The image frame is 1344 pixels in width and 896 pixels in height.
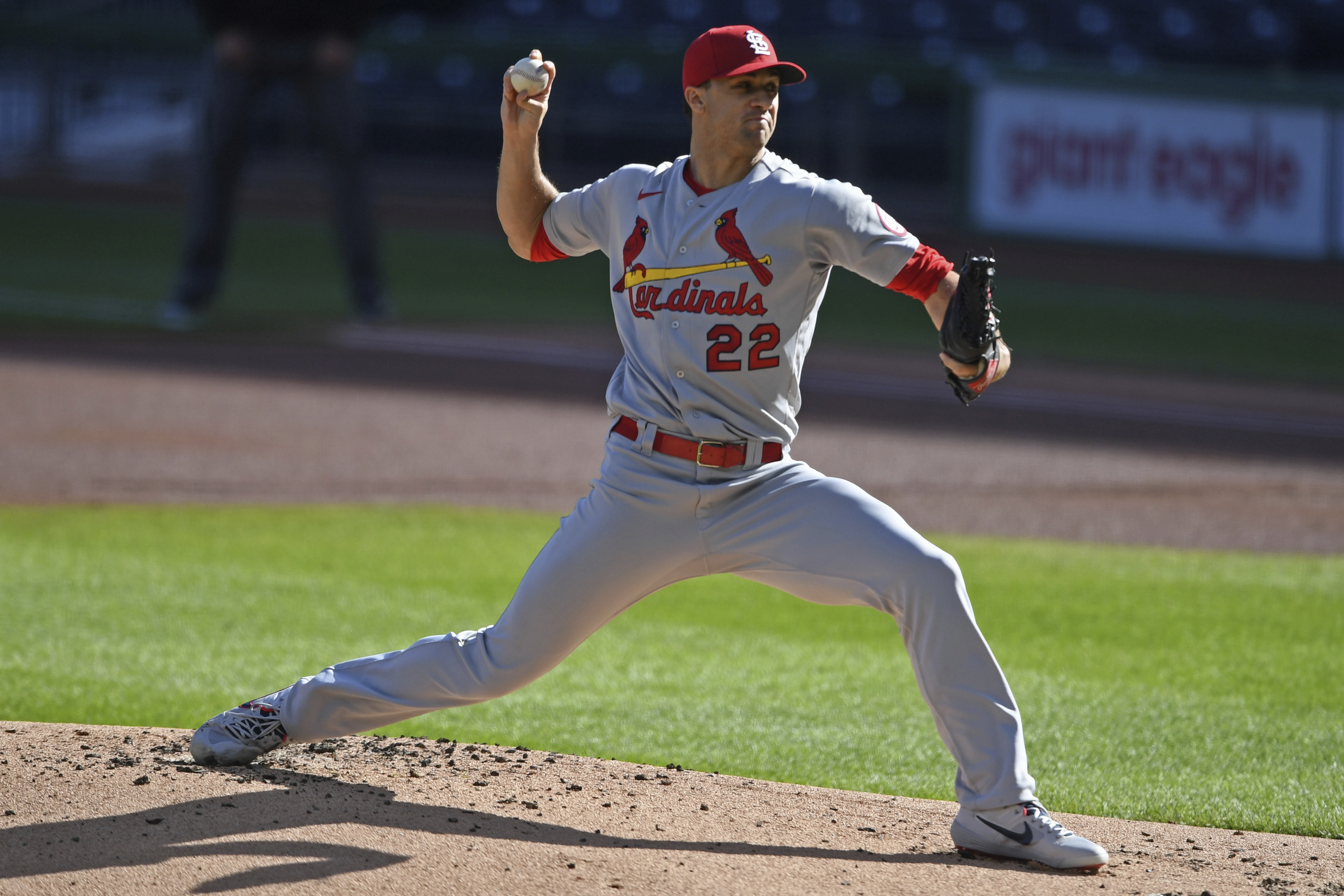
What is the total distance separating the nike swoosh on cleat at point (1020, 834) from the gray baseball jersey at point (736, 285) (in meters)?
0.96

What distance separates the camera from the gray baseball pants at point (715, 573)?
351 centimetres

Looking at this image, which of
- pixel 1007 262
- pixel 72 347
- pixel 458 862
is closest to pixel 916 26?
pixel 1007 262

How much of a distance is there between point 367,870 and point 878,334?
11.6 meters

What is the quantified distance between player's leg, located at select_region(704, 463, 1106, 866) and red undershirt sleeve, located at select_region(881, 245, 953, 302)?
0.45 metres

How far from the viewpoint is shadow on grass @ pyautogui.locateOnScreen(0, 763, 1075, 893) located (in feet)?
11.3

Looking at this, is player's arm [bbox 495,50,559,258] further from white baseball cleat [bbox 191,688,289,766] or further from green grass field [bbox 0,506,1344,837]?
green grass field [bbox 0,506,1344,837]

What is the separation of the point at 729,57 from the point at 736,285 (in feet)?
1.65

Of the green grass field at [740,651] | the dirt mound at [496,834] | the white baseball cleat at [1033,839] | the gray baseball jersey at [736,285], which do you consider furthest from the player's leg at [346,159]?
the white baseball cleat at [1033,839]

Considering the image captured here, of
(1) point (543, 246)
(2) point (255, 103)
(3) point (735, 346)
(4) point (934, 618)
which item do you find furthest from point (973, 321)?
(2) point (255, 103)

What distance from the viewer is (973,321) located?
3.46m

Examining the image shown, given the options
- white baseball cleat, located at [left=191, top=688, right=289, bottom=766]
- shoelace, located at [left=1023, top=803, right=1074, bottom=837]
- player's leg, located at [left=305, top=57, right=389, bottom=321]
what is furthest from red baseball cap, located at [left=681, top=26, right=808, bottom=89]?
player's leg, located at [left=305, top=57, right=389, bottom=321]

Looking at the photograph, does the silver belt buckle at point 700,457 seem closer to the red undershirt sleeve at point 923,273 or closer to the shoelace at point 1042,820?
the red undershirt sleeve at point 923,273

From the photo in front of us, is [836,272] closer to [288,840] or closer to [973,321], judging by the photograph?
[973,321]

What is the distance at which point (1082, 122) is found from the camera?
17.6 meters
